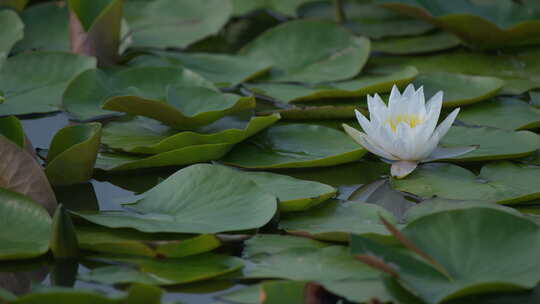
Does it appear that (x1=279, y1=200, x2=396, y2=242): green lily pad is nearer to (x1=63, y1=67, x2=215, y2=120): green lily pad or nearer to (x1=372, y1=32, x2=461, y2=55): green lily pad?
(x1=63, y1=67, x2=215, y2=120): green lily pad

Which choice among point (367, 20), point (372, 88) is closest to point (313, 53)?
point (372, 88)

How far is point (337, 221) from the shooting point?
1.45 metres

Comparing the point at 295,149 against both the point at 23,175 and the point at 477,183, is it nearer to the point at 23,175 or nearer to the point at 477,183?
the point at 477,183

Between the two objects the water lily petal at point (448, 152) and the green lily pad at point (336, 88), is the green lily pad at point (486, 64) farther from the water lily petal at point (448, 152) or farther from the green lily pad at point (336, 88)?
the water lily petal at point (448, 152)

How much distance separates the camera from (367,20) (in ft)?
9.43

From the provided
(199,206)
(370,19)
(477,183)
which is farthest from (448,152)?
(370,19)

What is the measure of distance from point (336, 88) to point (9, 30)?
0.99 metres

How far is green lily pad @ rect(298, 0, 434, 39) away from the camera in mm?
2746

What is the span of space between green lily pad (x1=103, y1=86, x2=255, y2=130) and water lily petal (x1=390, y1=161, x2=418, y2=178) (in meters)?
0.40

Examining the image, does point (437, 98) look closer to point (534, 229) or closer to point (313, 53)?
point (534, 229)

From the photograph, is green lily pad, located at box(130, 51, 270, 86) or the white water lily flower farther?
green lily pad, located at box(130, 51, 270, 86)

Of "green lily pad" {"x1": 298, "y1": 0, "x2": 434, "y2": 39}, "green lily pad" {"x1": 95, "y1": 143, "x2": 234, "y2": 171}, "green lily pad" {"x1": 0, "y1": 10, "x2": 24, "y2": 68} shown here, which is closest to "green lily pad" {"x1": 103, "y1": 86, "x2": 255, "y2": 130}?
"green lily pad" {"x1": 95, "y1": 143, "x2": 234, "y2": 171}

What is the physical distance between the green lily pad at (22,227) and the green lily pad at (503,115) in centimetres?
112

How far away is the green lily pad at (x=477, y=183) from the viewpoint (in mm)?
1558
